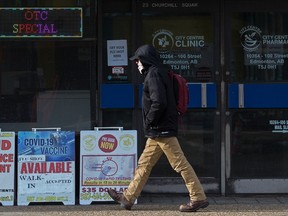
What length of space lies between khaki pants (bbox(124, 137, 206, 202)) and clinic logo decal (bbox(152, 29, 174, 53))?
5.21ft

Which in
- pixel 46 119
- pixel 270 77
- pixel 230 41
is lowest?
pixel 46 119

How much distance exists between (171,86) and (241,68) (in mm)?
1541

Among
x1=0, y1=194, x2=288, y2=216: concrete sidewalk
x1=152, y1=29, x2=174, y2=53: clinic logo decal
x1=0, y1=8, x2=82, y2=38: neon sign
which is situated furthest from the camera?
x1=152, y1=29, x2=174, y2=53: clinic logo decal

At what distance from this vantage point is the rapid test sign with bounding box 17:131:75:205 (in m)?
6.93

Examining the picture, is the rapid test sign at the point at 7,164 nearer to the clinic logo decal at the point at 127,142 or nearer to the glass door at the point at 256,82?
the clinic logo decal at the point at 127,142

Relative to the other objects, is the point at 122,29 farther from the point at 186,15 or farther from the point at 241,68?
the point at 241,68

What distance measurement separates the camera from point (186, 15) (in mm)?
7695

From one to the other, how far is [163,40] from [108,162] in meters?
1.83

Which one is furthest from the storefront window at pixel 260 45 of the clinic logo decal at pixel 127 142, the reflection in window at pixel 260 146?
the clinic logo decal at pixel 127 142

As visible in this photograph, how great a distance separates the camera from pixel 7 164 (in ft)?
22.7

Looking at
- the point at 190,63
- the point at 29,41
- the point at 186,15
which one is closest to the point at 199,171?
the point at 190,63

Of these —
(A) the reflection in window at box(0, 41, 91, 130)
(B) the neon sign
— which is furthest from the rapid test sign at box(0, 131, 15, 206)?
(B) the neon sign

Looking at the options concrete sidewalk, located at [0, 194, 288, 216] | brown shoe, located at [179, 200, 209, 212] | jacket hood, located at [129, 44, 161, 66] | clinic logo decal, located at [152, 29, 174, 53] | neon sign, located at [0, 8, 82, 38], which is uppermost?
neon sign, located at [0, 8, 82, 38]

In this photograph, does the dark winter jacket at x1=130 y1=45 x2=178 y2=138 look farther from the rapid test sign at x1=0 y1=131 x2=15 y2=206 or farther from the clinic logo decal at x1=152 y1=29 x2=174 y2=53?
the rapid test sign at x1=0 y1=131 x2=15 y2=206
